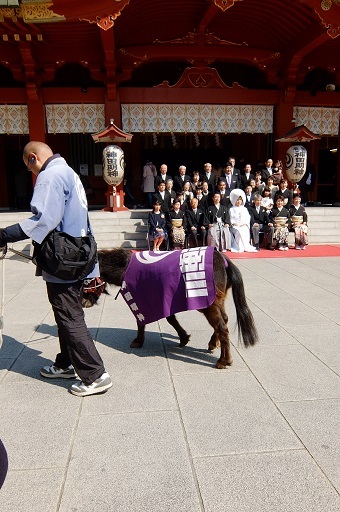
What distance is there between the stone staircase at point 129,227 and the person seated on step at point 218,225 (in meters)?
1.75

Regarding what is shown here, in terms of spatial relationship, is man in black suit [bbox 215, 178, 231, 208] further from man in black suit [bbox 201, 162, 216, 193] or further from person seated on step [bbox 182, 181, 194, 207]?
person seated on step [bbox 182, 181, 194, 207]

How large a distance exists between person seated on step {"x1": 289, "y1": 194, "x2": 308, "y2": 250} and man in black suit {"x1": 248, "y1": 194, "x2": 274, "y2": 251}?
2.14 ft

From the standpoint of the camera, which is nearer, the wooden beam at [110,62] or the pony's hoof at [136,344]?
the pony's hoof at [136,344]

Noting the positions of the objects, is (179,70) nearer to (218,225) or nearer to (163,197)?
(163,197)

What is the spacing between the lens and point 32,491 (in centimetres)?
190

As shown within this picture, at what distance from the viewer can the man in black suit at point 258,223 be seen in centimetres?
941

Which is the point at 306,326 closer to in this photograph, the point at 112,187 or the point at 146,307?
the point at 146,307

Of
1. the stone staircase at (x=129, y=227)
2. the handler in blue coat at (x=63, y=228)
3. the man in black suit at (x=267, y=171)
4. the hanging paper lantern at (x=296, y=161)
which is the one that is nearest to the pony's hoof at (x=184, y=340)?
the handler in blue coat at (x=63, y=228)

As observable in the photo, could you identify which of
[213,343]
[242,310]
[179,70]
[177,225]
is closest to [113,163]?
[177,225]

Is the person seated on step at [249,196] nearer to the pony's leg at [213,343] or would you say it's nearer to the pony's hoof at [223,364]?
the pony's leg at [213,343]

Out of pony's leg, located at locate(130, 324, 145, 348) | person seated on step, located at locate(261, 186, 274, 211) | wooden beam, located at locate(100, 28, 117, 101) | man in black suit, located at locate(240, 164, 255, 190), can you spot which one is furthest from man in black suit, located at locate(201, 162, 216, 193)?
pony's leg, located at locate(130, 324, 145, 348)

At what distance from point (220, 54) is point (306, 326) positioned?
379 inches

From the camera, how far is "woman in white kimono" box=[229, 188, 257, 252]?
923 cm

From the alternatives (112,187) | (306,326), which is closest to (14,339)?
(306,326)
